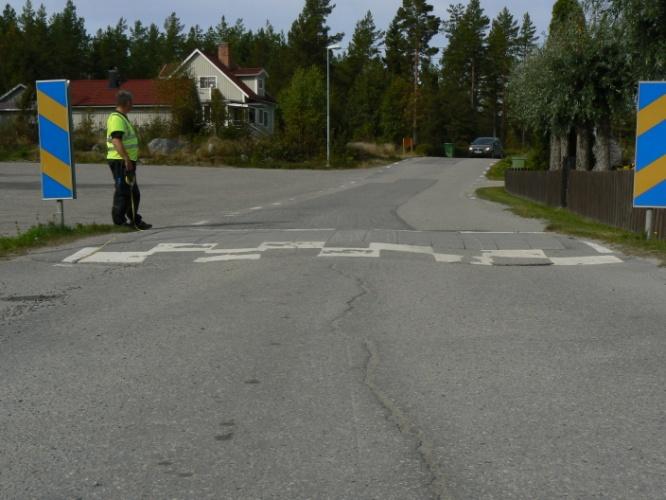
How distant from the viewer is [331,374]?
464cm

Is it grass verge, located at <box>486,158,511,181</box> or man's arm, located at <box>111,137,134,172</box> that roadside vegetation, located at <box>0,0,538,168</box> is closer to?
grass verge, located at <box>486,158,511,181</box>

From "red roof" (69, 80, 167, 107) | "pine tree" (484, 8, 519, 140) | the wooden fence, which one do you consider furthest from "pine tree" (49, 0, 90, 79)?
the wooden fence

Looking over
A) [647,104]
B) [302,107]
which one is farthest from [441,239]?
[302,107]

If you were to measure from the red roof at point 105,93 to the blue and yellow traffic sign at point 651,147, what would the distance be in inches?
2557

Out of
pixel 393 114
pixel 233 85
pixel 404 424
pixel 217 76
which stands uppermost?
pixel 217 76

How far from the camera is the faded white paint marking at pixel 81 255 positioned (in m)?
8.81

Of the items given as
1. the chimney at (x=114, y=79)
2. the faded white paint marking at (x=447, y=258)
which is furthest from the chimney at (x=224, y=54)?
the faded white paint marking at (x=447, y=258)

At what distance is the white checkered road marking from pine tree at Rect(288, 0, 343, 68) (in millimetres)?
88090

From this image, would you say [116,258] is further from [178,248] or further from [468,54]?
[468,54]

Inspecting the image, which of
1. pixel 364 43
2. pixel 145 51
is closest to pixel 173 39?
pixel 145 51

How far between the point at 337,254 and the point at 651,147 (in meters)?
4.40

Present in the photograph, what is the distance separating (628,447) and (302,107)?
5639 centimetres

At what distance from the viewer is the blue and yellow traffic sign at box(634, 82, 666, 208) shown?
34.3ft

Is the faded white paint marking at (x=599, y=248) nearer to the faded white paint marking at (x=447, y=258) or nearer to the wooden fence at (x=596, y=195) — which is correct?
the faded white paint marking at (x=447, y=258)
